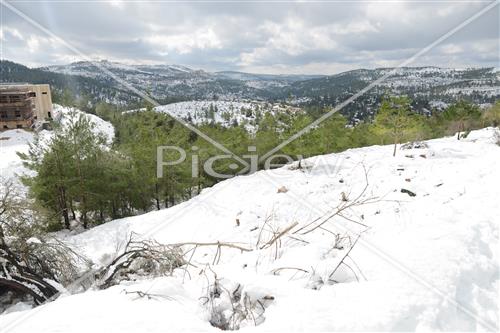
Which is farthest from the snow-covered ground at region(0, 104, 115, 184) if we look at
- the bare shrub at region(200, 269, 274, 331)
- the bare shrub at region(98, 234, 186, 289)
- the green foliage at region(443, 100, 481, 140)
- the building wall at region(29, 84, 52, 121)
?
the green foliage at region(443, 100, 481, 140)

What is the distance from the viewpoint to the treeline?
16922 mm

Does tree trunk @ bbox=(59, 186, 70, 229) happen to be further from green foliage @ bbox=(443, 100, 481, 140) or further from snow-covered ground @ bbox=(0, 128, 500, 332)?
green foliage @ bbox=(443, 100, 481, 140)

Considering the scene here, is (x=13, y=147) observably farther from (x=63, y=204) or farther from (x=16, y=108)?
(x=63, y=204)

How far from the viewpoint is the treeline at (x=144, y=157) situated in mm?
16922

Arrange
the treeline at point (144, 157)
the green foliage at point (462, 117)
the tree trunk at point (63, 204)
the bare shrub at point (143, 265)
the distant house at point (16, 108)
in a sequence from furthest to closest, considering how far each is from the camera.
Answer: the distant house at point (16, 108)
the green foliage at point (462, 117)
the tree trunk at point (63, 204)
the treeline at point (144, 157)
the bare shrub at point (143, 265)

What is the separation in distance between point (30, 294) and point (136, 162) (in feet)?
51.1

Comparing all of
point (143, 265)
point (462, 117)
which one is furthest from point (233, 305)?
point (462, 117)

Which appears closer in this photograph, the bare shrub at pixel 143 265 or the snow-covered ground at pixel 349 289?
the snow-covered ground at pixel 349 289

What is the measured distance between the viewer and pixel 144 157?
20.5 m

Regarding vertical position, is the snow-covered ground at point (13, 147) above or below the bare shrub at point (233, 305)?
below

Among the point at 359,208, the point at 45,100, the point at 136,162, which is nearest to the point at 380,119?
the point at 359,208

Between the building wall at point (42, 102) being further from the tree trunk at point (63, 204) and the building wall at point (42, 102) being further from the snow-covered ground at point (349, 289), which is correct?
the snow-covered ground at point (349, 289)

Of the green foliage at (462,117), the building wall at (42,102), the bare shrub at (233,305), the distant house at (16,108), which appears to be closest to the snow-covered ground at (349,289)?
the bare shrub at (233,305)

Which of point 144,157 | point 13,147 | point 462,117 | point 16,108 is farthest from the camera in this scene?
point 16,108
